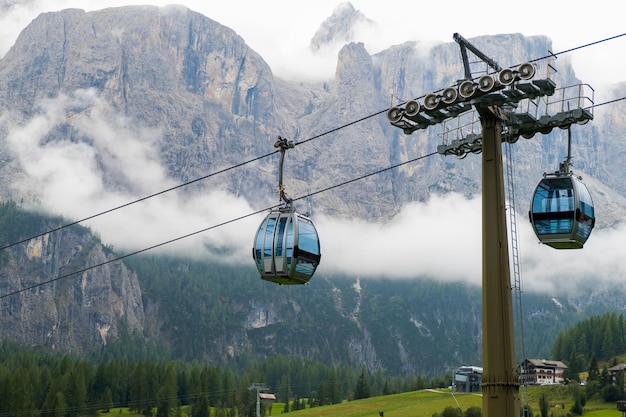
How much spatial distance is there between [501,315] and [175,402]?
543 feet

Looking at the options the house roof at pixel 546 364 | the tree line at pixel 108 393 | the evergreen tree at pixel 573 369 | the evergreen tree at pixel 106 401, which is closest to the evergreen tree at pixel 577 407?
the evergreen tree at pixel 573 369

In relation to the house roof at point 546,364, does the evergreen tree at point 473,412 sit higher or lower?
lower

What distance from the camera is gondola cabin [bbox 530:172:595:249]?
81.1 ft

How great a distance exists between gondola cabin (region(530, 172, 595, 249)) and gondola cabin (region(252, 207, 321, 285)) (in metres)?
6.22

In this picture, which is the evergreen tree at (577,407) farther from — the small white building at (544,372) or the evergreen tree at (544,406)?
the small white building at (544,372)

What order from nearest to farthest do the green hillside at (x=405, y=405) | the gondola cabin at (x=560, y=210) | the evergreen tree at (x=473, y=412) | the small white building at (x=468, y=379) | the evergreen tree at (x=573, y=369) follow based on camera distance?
1. the gondola cabin at (x=560, y=210)
2. the evergreen tree at (x=473, y=412)
3. the green hillside at (x=405, y=405)
4. the small white building at (x=468, y=379)
5. the evergreen tree at (x=573, y=369)

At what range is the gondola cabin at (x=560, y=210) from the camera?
24.7 metres

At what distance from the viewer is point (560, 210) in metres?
24.8

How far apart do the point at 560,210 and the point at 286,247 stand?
7345 millimetres

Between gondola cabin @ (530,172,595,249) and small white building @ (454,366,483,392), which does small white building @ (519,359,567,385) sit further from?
gondola cabin @ (530,172,595,249)

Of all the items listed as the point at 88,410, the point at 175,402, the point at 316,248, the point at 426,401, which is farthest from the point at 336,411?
the point at 316,248

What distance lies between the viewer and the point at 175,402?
183 meters

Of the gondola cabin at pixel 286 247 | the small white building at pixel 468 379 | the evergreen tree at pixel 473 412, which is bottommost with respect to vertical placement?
the evergreen tree at pixel 473 412

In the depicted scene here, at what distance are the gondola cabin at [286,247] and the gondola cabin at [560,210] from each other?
622cm
